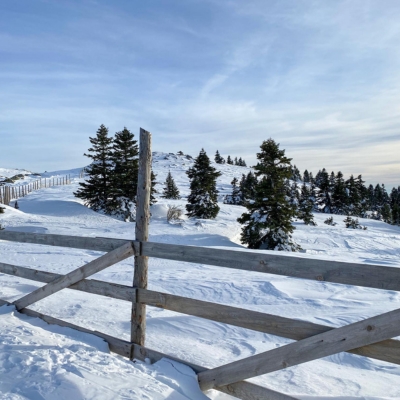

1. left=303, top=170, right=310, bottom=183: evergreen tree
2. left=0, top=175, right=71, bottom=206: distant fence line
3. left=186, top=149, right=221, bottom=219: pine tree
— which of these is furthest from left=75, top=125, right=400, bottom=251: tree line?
left=303, top=170, right=310, bottom=183: evergreen tree

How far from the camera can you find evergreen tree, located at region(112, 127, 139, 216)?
29.1m

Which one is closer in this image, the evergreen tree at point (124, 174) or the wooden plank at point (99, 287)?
the wooden plank at point (99, 287)

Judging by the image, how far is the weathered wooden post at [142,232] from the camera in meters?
4.27

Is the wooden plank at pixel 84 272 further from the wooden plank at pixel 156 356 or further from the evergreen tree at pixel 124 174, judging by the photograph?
the evergreen tree at pixel 124 174

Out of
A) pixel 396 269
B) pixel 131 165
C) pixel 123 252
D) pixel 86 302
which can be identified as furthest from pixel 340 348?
pixel 131 165

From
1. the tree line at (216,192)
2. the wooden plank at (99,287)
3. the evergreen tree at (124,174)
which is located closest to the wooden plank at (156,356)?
the wooden plank at (99,287)

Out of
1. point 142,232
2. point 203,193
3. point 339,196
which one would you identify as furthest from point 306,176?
point 142,232

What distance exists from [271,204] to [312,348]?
18.5m

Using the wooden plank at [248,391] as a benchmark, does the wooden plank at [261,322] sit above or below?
above

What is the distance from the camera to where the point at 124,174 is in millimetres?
29344

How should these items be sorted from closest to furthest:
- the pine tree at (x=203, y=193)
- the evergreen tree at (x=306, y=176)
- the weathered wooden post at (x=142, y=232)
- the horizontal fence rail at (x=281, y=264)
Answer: the horizontal fence rail at (x=281, y=264)
the weathered wooden post at (x=142, y=232)
the pine tree at (x=203, y=193)
the evergreen tree at (x=306, y=176)

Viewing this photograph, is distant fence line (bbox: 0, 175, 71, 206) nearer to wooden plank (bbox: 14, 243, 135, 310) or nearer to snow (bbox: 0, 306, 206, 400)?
wooden plank (bbox: 14, 243, 135, 310)

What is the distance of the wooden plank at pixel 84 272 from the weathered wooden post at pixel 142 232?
0.58 ft

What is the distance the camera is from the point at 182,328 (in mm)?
5551
